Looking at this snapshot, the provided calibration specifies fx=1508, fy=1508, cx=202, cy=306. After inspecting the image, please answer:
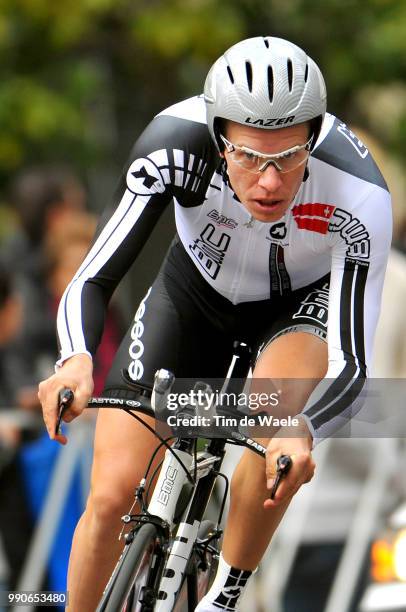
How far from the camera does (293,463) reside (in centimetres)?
461

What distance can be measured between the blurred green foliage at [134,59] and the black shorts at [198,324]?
629cm

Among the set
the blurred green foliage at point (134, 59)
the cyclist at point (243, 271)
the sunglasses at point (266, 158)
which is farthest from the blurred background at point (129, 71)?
the sunglasses at point (266, 158)

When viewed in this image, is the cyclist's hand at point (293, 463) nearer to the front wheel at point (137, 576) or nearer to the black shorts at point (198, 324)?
the front wheel at point (137, 576)

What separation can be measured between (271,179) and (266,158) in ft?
0.25

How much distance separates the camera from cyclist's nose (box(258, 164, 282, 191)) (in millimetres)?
Result: 4949

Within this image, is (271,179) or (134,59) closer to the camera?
(271,179)

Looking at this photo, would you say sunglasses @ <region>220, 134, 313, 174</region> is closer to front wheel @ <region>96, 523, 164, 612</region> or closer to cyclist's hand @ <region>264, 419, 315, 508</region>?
cyclist's hand @ <region>264, 419, 315, 508</region>

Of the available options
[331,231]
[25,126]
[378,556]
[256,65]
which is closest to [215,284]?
[331,231]

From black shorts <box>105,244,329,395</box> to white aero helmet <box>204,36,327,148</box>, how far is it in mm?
770

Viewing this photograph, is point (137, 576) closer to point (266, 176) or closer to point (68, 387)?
point (68, 387)

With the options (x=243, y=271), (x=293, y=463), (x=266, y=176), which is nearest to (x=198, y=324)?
(x=243, y=271)

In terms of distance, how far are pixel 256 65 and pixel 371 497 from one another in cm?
396

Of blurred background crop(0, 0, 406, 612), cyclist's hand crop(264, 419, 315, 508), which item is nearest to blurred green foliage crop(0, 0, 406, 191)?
blurred background crop(0, 0, 406, 612)

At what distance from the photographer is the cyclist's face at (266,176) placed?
497 centimetres
